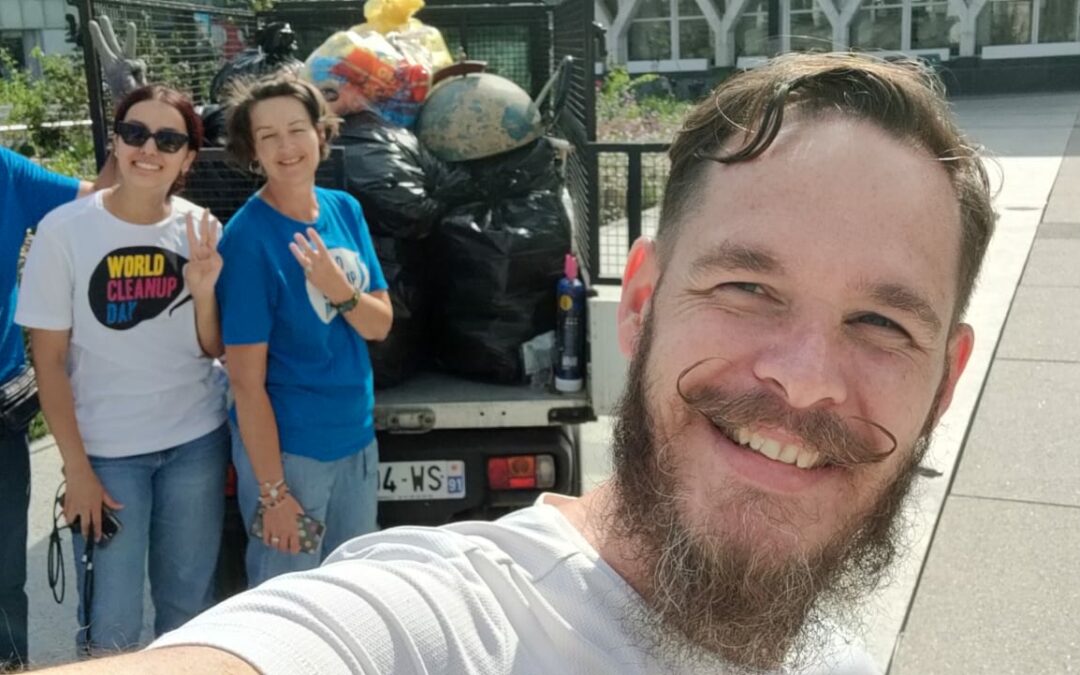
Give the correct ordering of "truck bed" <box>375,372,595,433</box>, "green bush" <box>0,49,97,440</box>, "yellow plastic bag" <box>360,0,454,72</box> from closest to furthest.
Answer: "truck bed" <box>375,372,595,433</box> → "yellow plastic bag" <box>360,0,454,72</box> → "green bush" <box>0,49,97,440</box>

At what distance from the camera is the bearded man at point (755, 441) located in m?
1.30

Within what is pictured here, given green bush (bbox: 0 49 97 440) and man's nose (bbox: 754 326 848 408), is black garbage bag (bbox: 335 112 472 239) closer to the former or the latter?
man's nose (bbox: 754 326 848 408)

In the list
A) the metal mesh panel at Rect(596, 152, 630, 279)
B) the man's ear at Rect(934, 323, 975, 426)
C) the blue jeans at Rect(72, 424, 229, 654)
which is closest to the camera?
the man's ear at Rect(934, 323, 975, 426)

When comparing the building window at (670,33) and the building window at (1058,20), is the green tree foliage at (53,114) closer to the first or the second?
the building window at (670,33)

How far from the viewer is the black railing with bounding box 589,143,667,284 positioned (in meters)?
3.96

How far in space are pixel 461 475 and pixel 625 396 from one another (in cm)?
221

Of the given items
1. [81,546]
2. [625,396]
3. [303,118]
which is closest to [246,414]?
[81,546]

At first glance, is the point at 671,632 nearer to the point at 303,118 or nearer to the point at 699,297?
the point at 699,297

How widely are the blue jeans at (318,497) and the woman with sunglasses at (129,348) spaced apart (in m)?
0.15

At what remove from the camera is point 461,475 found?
373cm

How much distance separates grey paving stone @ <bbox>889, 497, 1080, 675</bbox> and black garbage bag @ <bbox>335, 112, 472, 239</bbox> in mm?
2287

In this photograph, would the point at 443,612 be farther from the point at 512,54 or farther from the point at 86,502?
the point at 512,54

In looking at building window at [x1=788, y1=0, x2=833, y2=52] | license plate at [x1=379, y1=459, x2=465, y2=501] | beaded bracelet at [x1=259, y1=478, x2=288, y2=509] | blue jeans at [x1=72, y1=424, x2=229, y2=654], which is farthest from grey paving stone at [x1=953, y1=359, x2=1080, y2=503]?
building window at [x1=788, y1=0, x2=833, y2=52]

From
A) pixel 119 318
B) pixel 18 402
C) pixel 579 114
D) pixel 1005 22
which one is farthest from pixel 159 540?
pixel 1005 22
